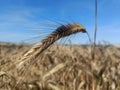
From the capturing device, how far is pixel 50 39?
9.09ft

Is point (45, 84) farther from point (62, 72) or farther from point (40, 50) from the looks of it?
point (40, 50)

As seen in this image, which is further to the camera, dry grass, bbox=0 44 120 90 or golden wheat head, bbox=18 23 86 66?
dry grass, bbox=0 44 120 90

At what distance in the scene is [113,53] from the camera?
6.02m

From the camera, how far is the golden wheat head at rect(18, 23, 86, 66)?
265cm

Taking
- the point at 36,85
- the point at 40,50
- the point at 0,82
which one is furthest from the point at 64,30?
the point at 0,82

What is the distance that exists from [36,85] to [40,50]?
1628 mm

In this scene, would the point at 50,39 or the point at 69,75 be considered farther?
the point at 69,75

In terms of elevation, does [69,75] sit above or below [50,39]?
below

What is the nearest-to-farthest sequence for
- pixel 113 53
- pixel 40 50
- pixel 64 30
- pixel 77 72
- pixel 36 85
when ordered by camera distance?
pixel 40 50, pixel 64 30, pixel 36 85, pixel 77 72, pixel 113 53

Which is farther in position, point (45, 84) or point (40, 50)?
point (45, 84)

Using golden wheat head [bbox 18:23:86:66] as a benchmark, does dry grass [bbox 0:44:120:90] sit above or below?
below

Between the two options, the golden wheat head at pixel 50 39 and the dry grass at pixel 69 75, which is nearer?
the golden wheat head at pixel 50 39

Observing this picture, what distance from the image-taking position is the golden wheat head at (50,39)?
265 centimetres

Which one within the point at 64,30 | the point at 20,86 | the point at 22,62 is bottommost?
the point at 20,86
